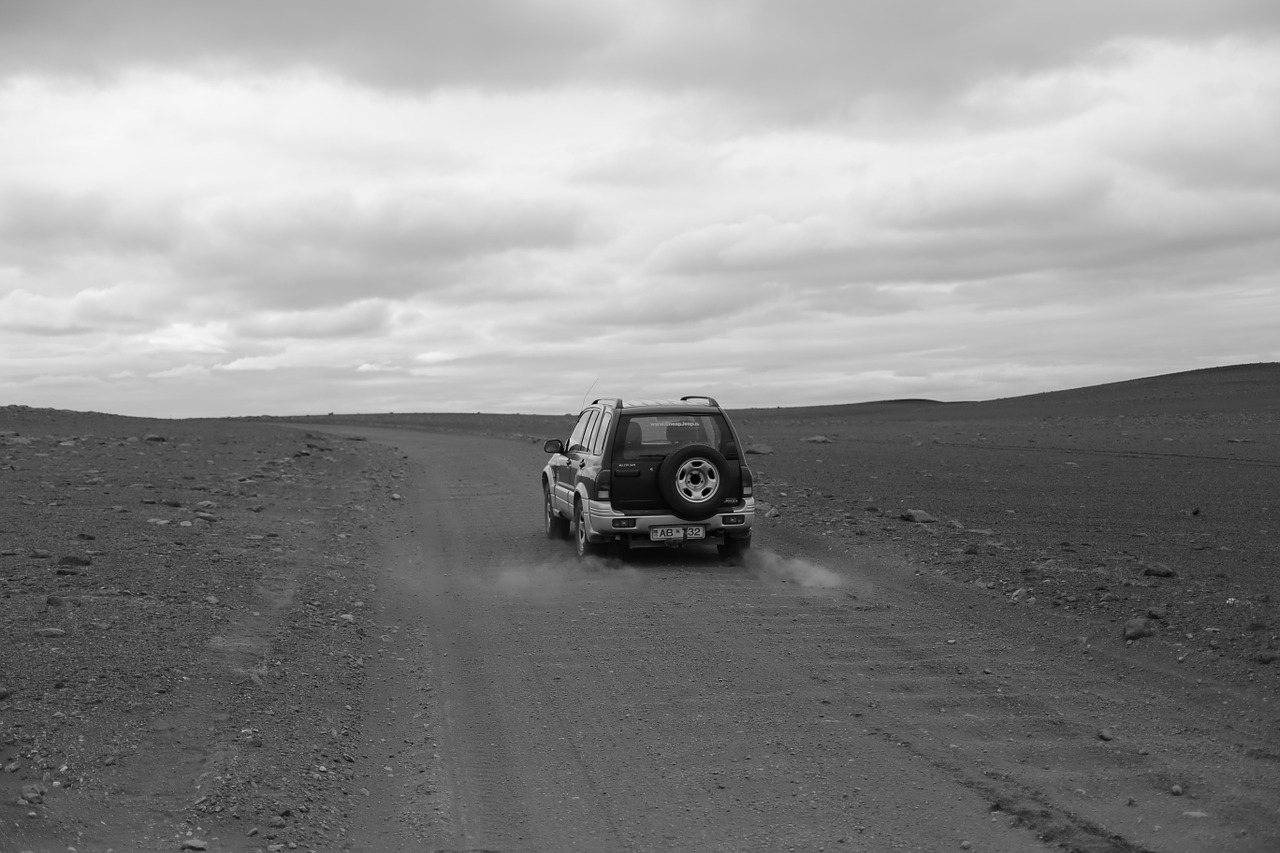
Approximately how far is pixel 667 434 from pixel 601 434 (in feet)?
2.71

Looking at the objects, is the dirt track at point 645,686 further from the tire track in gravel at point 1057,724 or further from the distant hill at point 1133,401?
the distant hill at point 1133,401

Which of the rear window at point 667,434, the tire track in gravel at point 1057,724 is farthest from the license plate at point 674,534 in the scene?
the tire track in gravel at point 1057,724

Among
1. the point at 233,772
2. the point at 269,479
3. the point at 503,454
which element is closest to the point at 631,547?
the point at 233,772

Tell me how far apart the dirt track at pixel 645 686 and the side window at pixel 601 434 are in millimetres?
1439

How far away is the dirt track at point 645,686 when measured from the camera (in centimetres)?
562

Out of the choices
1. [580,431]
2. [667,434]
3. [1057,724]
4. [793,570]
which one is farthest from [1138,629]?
[580,431]

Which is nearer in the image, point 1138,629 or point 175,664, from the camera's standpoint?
point 175,664

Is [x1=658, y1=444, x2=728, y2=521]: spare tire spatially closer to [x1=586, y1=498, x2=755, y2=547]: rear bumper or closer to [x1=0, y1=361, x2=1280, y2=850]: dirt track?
[x1=586, y1=498, x2=755, y2=547]: rear bumper

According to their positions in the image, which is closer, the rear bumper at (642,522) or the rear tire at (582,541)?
the rear bumper at (642,522)

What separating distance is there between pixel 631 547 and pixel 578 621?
3.57 m

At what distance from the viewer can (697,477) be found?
13.2m

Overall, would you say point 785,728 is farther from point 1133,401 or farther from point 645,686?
point 1133,401

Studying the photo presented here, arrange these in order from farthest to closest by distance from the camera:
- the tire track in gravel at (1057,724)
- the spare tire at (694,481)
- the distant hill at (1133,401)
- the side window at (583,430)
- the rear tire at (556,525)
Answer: the distant hill at (1133,401), the rear tire at (556,525), the side window at (583,430), the spare tire at (694,481), the tire track in gravel at (1057,724)

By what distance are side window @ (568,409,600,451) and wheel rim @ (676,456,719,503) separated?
1.71 m
